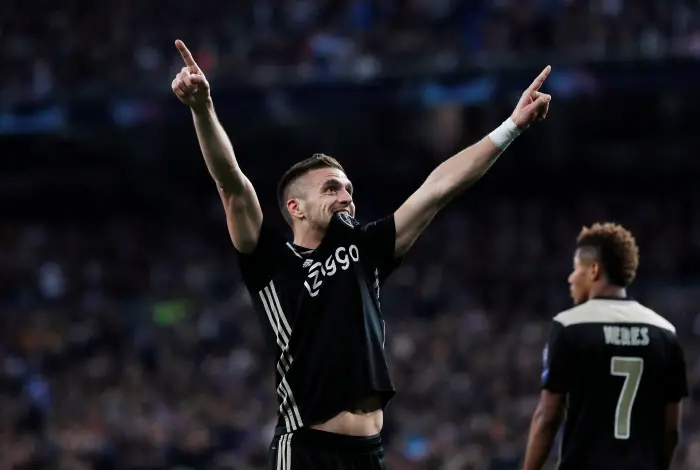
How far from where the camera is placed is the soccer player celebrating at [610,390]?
220 inches

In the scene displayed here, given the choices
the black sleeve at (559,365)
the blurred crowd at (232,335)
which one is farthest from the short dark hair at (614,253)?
the blurred crowd at (232,335)

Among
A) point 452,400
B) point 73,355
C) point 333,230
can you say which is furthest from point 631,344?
point 73,355

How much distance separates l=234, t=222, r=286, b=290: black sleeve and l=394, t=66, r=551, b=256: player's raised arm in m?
0.44

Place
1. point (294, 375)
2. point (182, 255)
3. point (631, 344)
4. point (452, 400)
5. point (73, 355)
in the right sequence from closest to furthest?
point (294, 375) < point (631, 344) < point (452, 400) < point (73, 355) < point (182, 255)

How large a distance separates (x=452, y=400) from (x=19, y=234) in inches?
325

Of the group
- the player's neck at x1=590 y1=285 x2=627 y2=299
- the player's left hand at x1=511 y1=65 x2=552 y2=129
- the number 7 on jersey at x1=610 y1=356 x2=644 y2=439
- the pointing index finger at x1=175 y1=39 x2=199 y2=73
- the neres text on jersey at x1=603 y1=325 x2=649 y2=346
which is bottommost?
the number 7 on jersey at x1=610 y1=356 x2=644 y2=439

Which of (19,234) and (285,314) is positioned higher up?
(19,234)

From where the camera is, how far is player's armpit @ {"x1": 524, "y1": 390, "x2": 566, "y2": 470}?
5.57 m

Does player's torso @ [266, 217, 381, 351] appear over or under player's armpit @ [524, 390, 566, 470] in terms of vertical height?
over

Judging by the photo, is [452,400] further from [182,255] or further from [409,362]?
[182,255]

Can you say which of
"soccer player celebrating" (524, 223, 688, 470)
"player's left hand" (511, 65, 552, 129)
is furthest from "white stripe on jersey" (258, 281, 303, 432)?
"soccer player celebrating" (524, 223, 688, 470)

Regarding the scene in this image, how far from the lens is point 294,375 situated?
14.4 ft

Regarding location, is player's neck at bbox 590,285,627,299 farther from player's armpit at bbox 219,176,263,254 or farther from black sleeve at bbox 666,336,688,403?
player's armpit at bbox 219,176,263,254

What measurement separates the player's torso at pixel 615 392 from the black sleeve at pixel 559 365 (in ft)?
0.10
